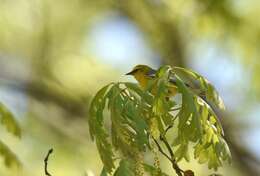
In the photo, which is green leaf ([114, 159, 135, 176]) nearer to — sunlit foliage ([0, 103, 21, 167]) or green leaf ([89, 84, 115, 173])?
green leaf ([89, 84, 115, 173])

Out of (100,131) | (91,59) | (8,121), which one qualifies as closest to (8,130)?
(8,121)

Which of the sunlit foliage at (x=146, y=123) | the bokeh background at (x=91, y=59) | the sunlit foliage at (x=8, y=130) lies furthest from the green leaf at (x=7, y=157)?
the bokeh background at (x=91, y=59)

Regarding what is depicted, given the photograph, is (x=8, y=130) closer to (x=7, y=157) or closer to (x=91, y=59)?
(x=7, y=157)

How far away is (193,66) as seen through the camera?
9.84ft

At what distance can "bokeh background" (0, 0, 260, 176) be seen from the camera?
290 cm

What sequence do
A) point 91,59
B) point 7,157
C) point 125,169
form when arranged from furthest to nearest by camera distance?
point 91,59
point 7,157
point 125,169

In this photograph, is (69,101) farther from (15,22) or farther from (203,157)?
(203,157)

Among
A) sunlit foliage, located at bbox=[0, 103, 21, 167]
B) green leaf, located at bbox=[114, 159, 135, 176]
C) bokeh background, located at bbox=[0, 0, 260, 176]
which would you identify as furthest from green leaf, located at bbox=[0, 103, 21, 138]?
bokeh background, located at bbox=[0, 0, 260, 176]

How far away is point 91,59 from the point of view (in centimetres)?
325

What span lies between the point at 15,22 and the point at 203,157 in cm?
209

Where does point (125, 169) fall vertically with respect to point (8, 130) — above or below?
below

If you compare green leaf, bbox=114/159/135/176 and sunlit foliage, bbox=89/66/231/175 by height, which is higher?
sunlit foliage, bbox=89/66/231/175

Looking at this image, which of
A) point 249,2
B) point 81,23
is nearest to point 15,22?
point 81,23

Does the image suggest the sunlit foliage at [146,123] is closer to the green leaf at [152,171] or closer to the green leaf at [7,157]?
the green leaf at [152,171]
